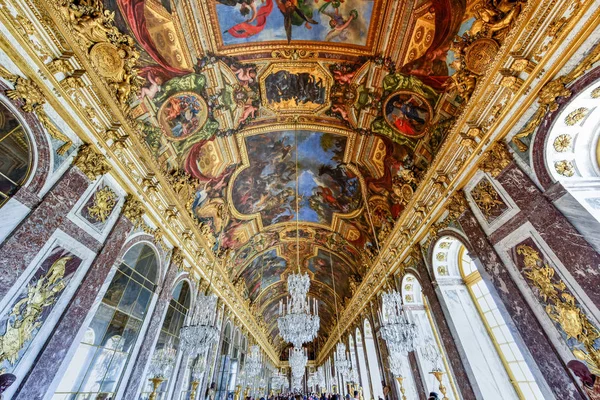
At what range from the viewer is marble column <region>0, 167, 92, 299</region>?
3.18m

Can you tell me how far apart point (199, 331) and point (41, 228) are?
3.75 m

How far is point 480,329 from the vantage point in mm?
6094

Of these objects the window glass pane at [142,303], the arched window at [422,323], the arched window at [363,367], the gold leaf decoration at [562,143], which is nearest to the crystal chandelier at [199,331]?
the window glass pane at [142,303]

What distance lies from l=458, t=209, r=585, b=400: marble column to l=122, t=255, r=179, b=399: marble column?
7.99 metres

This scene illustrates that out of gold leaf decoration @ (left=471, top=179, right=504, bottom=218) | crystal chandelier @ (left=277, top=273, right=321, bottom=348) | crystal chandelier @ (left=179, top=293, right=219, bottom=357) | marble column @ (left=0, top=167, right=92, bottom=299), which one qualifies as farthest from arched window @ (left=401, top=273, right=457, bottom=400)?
marble column @ (left=0, top=167, right=92, bottom=299)

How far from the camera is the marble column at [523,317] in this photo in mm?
3461

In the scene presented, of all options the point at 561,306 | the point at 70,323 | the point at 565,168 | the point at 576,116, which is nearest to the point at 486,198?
the point at 565,168

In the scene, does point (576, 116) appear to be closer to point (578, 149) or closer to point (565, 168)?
point (578, 149)

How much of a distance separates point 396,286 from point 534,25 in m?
8.03

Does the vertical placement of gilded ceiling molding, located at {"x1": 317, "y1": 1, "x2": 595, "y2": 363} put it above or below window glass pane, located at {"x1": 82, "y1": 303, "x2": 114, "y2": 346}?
above

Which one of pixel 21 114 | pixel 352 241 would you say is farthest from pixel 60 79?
pixel 352 241

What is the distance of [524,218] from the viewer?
163 inches

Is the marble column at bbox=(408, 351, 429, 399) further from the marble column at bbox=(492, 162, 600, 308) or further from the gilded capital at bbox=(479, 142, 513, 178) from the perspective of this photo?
the gilded capital at bbox=(479, 142, 513, 178)

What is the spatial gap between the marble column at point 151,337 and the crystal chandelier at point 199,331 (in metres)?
1.01
